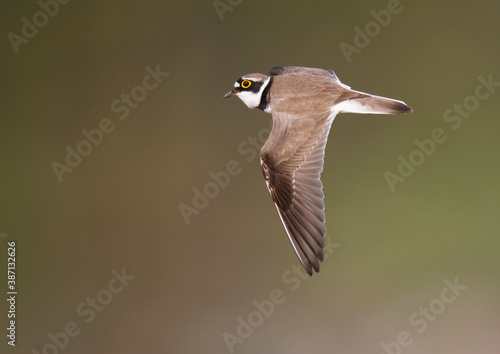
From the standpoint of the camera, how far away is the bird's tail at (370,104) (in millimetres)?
1098

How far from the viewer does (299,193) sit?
3.78ft

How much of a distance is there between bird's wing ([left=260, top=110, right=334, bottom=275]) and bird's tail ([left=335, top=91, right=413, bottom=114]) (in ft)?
0.15

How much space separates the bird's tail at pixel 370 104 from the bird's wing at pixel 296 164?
44mm

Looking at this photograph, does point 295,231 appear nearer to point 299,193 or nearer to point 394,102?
point 299,193

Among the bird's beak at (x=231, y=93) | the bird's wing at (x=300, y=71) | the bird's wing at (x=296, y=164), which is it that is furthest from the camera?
the bird's wing at (x=300, y=71)

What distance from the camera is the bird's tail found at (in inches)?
43.2

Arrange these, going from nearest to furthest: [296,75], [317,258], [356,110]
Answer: [317,258] < [356,110] < [296,75]

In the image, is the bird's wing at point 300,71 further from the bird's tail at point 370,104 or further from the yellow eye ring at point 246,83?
the yellow eye ring at point 246,83

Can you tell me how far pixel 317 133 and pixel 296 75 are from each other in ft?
0.53

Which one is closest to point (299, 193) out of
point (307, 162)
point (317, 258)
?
point (307, 162)

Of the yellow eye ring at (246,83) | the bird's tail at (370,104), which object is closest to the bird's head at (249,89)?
the yellow eye ring at (246,83)

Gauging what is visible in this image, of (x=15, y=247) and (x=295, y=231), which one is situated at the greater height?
(x=15, y=247)

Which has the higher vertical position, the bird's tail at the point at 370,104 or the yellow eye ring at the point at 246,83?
the yellow eye ring at the point at 246,83

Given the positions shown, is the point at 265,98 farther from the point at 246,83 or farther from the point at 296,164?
the point at 296,164
